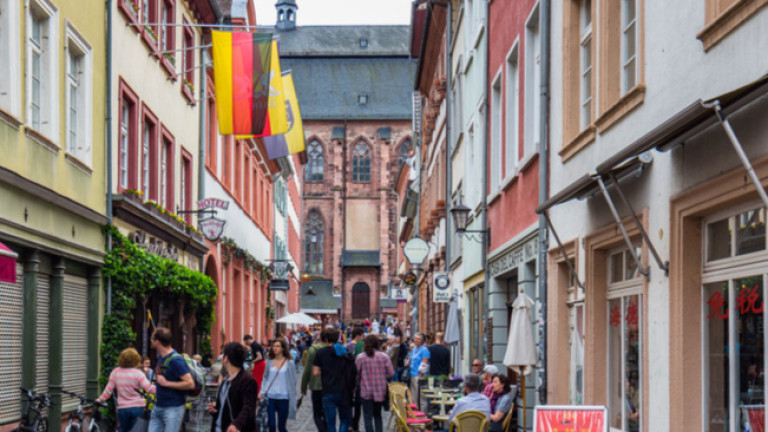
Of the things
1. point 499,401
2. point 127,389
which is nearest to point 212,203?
point 499,401

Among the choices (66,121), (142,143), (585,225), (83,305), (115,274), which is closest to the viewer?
(585,225)

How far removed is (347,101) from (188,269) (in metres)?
69.1

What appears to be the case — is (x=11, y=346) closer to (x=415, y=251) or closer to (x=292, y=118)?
(x=292, y=118)

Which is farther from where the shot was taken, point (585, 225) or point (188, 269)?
point (188, 269)

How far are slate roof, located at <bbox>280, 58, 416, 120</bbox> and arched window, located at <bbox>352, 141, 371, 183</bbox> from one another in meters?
2.50

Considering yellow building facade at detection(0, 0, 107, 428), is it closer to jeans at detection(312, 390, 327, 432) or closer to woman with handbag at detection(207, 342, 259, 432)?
jeans at detection(312, 390, 327, 432)

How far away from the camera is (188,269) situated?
71.7 ft

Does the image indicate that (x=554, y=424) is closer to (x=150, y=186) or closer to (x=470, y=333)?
(x=150, y=186)

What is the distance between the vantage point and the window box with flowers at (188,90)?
76.3 ft

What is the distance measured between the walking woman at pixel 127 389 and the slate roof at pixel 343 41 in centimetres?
8347

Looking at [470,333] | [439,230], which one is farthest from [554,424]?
[439,230]

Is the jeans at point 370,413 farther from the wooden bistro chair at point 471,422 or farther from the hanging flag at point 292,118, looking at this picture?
the hanging flag at point 292,118

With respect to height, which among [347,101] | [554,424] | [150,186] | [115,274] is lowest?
[554,424]

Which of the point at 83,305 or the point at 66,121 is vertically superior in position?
the point at 66,121
